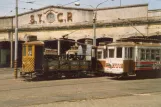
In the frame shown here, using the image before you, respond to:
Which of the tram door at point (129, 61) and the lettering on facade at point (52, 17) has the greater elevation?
the lettering on facade at point (52, 17)

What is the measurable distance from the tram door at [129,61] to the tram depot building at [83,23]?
483 inches

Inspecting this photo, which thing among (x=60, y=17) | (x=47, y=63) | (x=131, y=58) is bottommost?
(x=47, y=63)

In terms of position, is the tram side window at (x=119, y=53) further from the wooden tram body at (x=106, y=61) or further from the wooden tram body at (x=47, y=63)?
the wooden tram body at (x=47, y=63)

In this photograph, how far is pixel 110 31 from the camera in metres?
43.3

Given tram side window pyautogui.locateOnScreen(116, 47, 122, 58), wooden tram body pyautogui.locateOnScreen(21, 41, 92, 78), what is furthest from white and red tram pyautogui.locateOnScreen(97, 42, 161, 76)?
wooden tram body pyautogui.locateOnScreen(21, 41, 92, 78)

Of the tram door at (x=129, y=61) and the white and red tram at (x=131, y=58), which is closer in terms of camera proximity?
the tram door at (x=129, y=61)

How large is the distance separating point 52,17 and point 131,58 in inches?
977

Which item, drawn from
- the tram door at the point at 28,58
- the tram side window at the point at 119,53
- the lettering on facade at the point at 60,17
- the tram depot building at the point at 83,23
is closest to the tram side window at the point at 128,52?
the tram side window at the point at 119,53

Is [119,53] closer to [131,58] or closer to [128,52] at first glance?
[128,52]

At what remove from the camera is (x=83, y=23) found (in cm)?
4572

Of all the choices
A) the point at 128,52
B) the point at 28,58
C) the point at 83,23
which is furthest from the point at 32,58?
the point at 83,23

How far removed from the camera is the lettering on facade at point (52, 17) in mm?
47781

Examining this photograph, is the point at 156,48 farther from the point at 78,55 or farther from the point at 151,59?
the point at 78,55

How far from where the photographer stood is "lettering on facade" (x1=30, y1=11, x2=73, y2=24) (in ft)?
157
